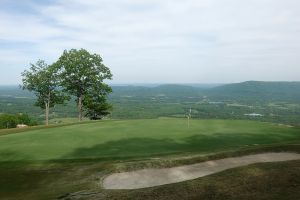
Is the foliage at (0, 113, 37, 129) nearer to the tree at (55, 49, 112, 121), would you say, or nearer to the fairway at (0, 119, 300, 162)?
the tree at (55, 49, 112, 121)

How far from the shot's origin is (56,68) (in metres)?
72.8

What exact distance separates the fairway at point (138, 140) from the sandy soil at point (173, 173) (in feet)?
13.3

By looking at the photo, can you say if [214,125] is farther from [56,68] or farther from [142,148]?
[56,68]

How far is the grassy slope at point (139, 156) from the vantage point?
16797 millimetres

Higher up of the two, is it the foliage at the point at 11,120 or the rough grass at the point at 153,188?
the rough grass at the point at 153,188

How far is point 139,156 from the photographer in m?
26.4

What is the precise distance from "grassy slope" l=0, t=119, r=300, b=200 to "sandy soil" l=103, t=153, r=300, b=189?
748mm

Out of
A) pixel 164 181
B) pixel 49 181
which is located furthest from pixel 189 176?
pixel 49 181

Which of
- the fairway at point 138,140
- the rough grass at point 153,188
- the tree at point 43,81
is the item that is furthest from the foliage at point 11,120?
the rough grass at point 153,188

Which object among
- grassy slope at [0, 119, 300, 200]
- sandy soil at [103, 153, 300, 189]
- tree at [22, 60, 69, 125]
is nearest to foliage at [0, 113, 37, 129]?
tree at [22, 60, 69, 125]

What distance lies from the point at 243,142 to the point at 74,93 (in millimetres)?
49898

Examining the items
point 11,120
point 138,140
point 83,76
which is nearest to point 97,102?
point 83,76

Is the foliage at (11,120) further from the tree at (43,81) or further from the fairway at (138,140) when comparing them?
the fairway at (138,140)

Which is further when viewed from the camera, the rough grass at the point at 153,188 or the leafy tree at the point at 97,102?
the leafy tree at the point at 97,102
